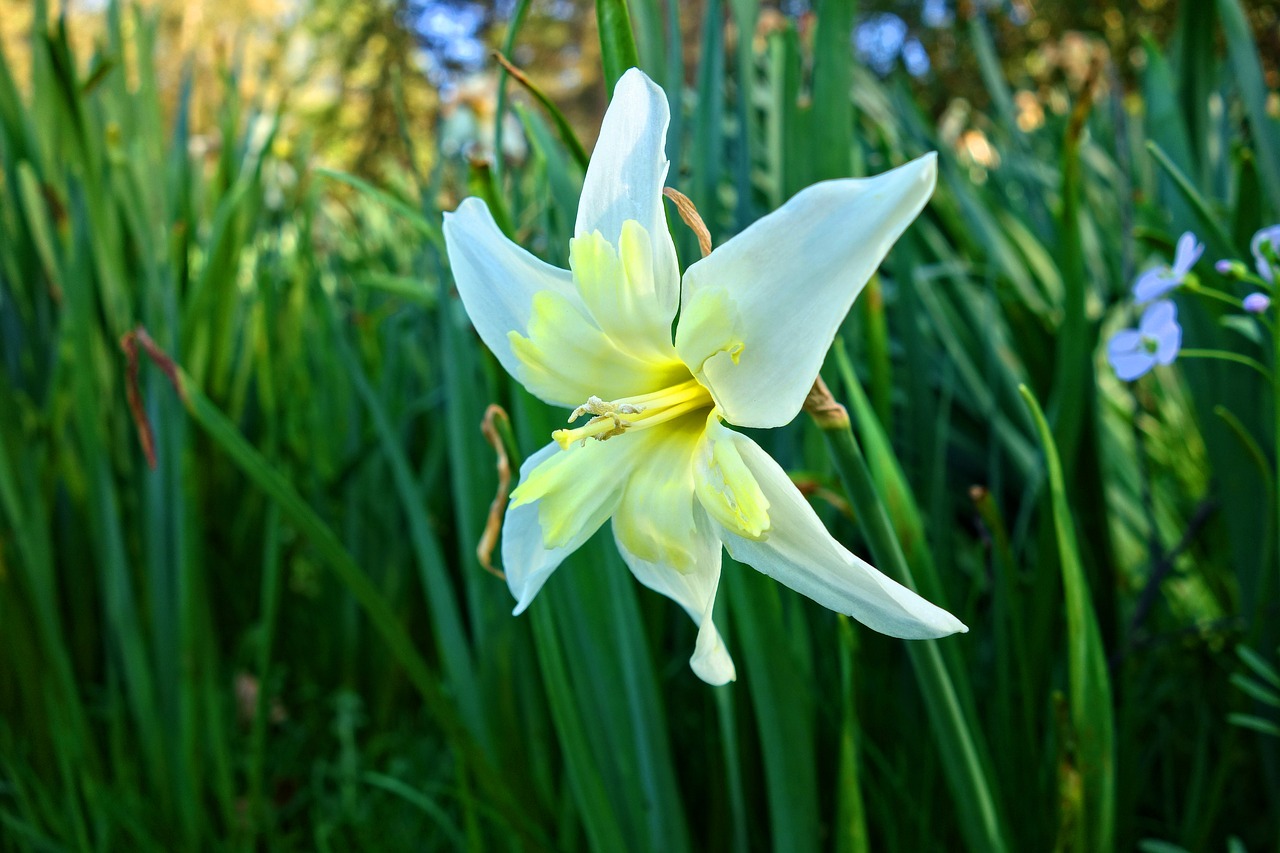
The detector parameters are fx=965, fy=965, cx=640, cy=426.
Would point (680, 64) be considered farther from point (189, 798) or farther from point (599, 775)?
point (189, 798)

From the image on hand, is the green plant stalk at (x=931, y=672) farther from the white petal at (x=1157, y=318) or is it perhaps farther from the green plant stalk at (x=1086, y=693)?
the white petal at (x=1157, y=318)

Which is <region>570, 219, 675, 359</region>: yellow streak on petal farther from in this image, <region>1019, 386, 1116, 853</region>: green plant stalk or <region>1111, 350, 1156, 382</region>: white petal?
<region>1111, 350, 1156, 382</region>: white petal

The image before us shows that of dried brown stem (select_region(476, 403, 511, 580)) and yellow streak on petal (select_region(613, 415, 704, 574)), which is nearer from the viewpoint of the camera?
yellow streak on petal (select_region(613, 415, 704, 574))

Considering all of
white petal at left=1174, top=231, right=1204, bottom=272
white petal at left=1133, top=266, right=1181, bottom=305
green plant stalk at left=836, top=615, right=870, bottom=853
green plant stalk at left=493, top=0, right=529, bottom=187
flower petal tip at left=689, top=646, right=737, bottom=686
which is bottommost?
green plant stalk at left=836, top=615, right=870, bottom=853

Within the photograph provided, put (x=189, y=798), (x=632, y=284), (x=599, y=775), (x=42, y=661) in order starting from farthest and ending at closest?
1. (x=42, y=661)
2. (x=189, y=798)
3. (x=599, y=775)
4. (x=632, y=284)

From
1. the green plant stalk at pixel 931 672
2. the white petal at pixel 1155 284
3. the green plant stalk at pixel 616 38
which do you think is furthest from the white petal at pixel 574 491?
the white petal at pixel 1155 284

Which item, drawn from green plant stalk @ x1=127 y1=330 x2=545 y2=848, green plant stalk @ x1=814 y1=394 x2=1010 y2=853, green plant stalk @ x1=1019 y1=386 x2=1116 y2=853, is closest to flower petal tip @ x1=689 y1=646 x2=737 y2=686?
green plant stalk @ x1=814 y1=394 x2=1010 y2=853

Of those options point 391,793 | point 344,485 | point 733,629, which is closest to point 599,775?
point 733,629
